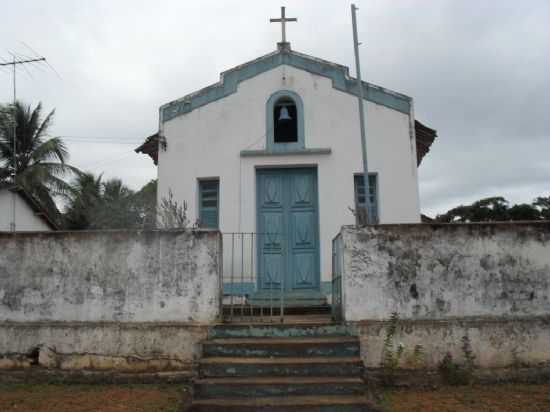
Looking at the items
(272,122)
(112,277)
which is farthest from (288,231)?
(112,277)

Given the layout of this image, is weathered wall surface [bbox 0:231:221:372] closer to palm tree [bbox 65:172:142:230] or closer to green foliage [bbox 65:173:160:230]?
green foliage [bbox 65:173:160:230]

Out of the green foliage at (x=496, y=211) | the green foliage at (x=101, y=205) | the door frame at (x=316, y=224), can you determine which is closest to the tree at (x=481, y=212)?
the green foliage at (x=496, y=211)

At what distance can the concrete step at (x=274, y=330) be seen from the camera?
666cm

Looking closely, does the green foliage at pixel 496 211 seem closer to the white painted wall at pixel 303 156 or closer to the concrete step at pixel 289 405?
the white painted wall at pixel 303 156

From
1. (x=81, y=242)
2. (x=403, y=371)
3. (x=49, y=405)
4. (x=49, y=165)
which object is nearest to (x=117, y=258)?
(x=81, y=242)

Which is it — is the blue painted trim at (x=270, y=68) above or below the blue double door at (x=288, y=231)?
above

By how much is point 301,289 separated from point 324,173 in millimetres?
2150

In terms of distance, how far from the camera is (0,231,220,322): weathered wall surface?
22.2 feet

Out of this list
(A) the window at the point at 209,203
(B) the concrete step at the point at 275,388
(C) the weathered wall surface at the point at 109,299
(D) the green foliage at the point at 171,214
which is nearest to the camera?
(B) the concrete step at the point at 275,388

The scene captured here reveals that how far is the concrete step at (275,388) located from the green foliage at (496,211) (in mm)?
22447

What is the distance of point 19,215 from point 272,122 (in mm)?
11940

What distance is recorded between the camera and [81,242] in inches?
275

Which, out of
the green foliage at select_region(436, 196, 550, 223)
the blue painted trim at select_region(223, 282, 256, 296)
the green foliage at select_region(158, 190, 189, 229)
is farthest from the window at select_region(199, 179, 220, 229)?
the green foliage at select_region(436, 196, 550, 223)

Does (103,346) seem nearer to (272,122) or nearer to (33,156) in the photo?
(272,122)
